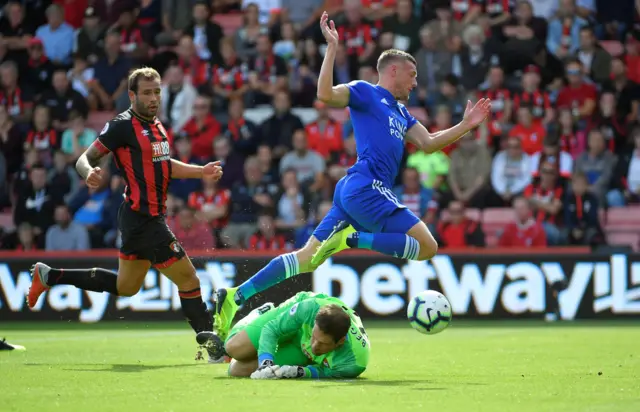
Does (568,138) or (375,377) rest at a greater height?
(568,138)

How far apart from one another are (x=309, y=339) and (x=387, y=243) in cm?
167

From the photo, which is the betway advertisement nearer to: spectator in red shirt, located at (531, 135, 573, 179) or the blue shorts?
spectator in red shirt, located at (531, 135, 573, 179)

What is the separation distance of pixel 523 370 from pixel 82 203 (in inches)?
440

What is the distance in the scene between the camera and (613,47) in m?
20.7

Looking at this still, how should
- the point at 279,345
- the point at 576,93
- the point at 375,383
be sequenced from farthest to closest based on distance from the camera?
the point at 576,93 < the point at 279,345 < the point at 375,383

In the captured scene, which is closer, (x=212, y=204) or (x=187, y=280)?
(x=187, y=280)

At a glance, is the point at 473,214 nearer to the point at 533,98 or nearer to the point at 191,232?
the point at 533,98

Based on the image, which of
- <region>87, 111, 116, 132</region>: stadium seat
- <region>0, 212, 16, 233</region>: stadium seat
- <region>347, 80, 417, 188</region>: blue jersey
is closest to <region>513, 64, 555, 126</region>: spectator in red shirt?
<region>87, 111, 116, 132</region>: stadium seat

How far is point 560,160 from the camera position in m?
18.5

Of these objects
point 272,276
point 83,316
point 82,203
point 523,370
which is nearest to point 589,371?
point 523,370

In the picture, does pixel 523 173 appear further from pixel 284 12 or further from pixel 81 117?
pixel 81 117

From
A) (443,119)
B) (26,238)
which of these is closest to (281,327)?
(443,119)

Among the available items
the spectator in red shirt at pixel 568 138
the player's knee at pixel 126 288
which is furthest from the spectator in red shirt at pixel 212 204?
the player's knee at pixel 126 288

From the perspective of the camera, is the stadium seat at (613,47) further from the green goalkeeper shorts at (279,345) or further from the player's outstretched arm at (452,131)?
the green goalkeeper shorts at (279,345)
